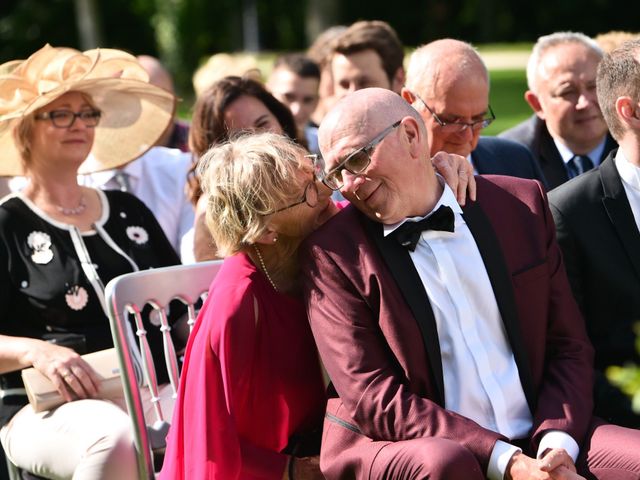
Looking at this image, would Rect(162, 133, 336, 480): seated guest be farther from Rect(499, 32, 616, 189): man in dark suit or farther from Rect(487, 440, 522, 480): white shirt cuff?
Rect(499, 32, 616, 189): man in dark suit

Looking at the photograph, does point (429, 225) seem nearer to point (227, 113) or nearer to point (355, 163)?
point (355, 163)

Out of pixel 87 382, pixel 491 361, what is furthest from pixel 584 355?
pixel 87 382

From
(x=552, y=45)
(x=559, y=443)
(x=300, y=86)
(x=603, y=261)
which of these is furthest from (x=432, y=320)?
(x=300, y=86)

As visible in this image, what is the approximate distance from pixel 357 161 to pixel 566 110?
7.76 feet

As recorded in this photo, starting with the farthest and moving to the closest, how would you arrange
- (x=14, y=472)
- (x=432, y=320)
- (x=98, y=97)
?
1. (x=98, y=97)
2. (x=14, y=472)
3. (x=432, y=320)

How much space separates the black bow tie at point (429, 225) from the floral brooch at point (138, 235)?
1.59 metres

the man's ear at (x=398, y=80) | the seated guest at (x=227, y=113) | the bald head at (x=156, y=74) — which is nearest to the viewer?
the seated guest at (x=227, y=113)

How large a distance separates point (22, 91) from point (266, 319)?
183 centimetres

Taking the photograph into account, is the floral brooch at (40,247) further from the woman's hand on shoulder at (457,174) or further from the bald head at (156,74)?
the bald head at (156,74)

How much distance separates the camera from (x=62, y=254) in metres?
4.21

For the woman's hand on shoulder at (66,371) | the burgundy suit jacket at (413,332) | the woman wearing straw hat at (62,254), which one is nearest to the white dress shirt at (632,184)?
the burgundy suit jacket at (413,332)

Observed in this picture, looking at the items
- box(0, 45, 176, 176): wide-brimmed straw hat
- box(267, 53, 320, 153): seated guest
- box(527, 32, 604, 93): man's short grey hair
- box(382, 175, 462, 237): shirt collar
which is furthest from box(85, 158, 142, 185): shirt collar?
box(382, 175, 462, 237): shirt collar

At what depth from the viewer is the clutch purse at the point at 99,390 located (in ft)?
12.3

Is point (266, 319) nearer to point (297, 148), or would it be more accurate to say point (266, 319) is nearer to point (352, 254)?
point (352, 254)
